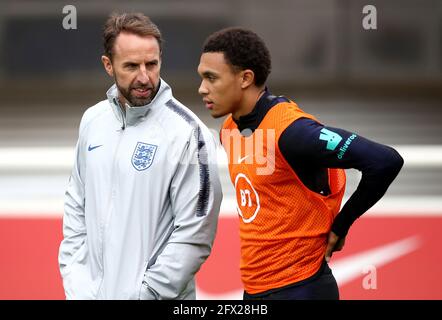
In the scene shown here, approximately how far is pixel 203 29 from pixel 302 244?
16913mm

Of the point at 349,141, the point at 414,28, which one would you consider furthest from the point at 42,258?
the point at 414,28

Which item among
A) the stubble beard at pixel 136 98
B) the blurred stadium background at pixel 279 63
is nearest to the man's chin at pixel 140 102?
the stubble beard at pixel 136 98

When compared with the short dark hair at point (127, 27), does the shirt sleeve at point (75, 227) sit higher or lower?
lower

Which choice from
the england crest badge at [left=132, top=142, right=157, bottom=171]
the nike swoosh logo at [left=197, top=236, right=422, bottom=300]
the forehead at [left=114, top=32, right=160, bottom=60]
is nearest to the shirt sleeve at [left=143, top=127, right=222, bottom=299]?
the england crest badge at [left=132, top=142, right=157, bottom=171]

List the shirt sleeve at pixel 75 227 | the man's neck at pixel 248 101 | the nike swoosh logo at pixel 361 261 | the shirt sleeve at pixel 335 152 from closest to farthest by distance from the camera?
the shirt sleeve at pixel 335 152
the man's neck at pixel 248 101
the shirt sleeve at pixel 75 227
the nike swoosh logo at pixel 361 261

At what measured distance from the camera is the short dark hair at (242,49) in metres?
3.88

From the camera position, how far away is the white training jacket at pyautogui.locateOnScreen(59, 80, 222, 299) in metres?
3.78

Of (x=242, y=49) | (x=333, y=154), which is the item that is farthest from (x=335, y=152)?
(x=242, y=49)

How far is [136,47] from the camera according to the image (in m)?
3.87

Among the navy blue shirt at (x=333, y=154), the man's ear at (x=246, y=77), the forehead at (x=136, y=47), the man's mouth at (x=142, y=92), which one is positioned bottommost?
the navy blue shirt at (x=333, y=154)

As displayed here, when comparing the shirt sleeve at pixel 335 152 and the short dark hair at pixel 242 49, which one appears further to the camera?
the short dark hair at pixel 242 49

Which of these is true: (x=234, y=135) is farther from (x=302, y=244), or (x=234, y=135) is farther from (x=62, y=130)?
(x=62, y=130)

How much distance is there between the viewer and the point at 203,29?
20.4 meters

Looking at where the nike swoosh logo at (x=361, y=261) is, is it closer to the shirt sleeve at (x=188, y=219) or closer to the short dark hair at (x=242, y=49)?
the shirt sleeve at (x=188, y=219)
